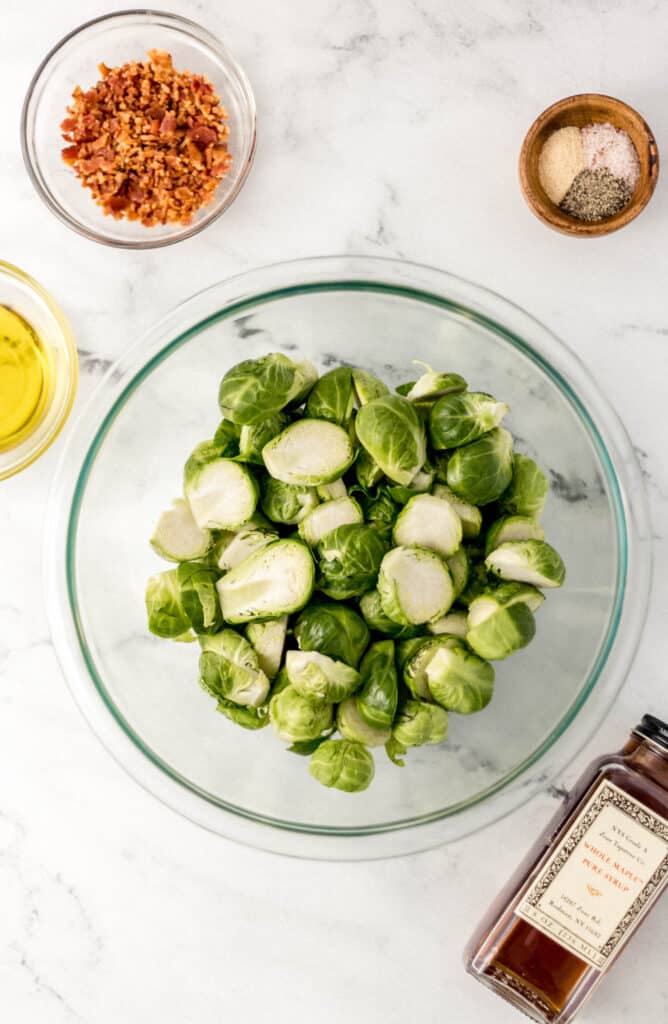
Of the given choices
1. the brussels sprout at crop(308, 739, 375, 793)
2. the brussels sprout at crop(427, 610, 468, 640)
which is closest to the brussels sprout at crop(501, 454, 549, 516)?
the brussels sprout at crop(427, 610, 468, 640)

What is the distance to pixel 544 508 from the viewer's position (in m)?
2.01

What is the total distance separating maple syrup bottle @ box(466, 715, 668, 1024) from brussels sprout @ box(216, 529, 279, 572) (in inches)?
32.0

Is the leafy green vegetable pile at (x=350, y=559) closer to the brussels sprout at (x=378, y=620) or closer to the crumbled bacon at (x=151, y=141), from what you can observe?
the brussels sprout at (x=378, y=620)

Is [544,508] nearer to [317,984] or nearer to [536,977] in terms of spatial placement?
[536,977]

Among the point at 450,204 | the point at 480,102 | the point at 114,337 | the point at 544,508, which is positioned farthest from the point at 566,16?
the point at 114,337

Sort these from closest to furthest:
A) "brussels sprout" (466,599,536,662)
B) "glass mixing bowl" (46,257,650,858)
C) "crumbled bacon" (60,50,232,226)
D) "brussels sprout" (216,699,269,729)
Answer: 1. "brussels sprout" (466,599,536,662)
2. "brussels sprout" (216,699,269,729)
3. "glass mixing bowl" (46,257,650,858)
4. "crumbled bacon" (60,50,232,226)

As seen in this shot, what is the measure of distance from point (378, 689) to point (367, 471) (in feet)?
1.40

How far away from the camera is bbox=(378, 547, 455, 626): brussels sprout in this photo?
→ 5.63ft

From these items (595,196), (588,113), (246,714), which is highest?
(588,113)

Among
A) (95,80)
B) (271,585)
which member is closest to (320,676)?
(271,585)

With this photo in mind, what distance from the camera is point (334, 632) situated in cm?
175

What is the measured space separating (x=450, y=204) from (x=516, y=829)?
1398mm

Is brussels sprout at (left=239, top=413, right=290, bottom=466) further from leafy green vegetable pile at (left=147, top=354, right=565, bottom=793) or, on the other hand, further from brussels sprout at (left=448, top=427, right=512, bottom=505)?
brussels sprout at (left=448, top=427, right=512, bottom=505)

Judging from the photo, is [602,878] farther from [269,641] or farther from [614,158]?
[614,158]
